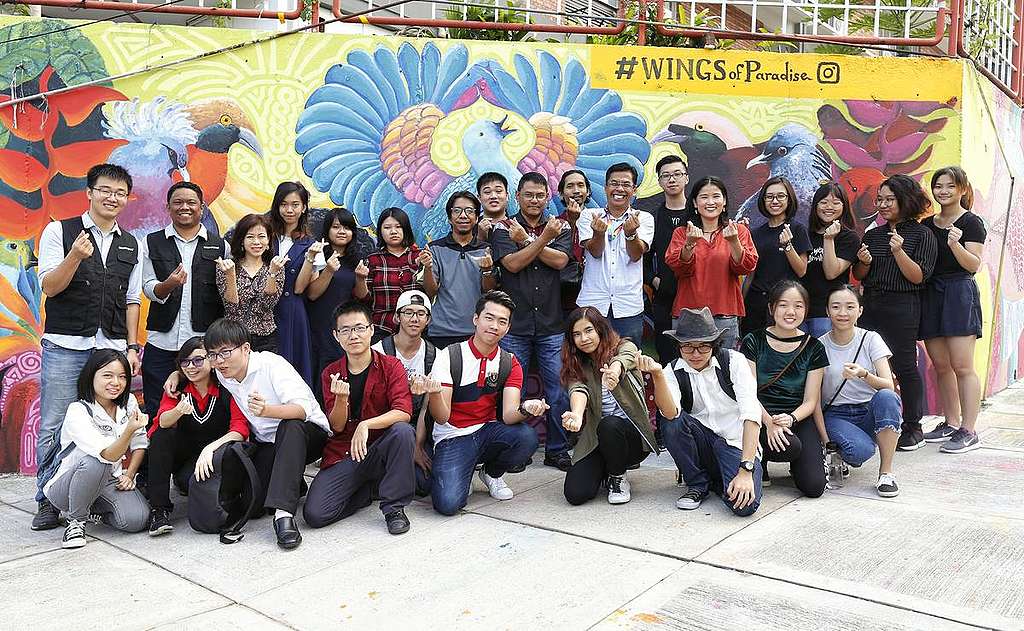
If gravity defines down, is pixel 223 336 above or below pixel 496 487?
above

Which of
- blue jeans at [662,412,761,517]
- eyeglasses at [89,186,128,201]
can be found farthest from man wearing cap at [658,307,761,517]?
eyeglasses at [89,186,128,201]

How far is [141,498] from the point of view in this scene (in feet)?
14.2

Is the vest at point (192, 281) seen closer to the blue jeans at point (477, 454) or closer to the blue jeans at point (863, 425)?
the blue jeans at point (477, 454)

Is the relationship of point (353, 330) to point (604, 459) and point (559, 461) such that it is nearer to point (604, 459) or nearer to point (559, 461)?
point (604, 459)

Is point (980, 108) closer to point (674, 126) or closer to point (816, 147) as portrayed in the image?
point (816, 147)

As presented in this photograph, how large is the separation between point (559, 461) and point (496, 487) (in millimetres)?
756

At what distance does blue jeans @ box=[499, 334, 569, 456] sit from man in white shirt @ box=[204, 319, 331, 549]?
148cm

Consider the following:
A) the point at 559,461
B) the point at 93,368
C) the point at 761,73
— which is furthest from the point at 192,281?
the point at 761,73

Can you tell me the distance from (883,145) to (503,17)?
123 inches

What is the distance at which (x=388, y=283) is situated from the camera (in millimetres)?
5285

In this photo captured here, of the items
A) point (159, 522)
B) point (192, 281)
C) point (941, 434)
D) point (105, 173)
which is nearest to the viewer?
point (159, 522)

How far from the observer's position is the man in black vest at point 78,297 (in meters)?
4.57

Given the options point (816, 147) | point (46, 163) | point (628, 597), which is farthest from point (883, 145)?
point (46, 163)

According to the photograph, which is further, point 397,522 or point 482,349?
point 482,349
